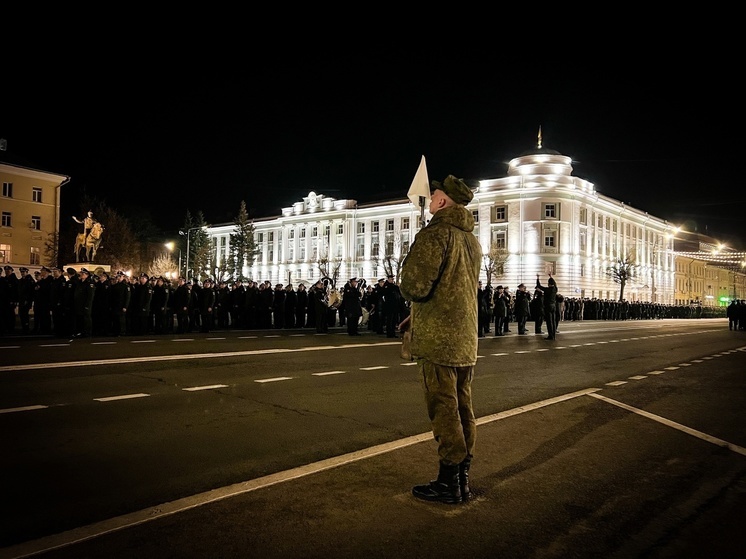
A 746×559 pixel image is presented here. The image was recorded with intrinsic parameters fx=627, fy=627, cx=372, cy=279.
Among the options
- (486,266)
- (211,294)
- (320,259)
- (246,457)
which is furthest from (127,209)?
(246,457)

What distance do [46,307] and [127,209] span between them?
3446 inches

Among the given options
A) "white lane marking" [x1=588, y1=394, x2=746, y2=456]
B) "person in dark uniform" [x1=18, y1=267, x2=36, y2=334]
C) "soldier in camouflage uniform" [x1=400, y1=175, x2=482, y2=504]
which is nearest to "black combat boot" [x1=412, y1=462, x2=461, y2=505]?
"soldier in camouflage uniform" [x1=400, y1=175, x2=482, y2=504]

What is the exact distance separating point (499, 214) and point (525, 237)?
5.10m

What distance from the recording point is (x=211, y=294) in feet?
71.9

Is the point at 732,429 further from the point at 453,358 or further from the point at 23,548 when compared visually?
the point at 23,548

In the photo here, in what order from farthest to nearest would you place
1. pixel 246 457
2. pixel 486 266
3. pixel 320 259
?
pixel 320 259
pixel 486 266
pixel 246 457

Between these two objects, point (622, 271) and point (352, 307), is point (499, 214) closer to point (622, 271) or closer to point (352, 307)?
point (622, 271)

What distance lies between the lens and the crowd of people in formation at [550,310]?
77.7 feet

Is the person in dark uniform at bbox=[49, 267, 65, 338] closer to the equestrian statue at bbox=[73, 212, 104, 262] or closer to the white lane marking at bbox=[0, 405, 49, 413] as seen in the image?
the white lane marking at bbox=[0, 405, 49, 413]

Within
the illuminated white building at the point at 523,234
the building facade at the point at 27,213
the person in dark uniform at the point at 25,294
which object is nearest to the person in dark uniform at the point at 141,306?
the person in dark uniform at the point at 25,294

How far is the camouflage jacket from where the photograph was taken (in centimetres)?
427

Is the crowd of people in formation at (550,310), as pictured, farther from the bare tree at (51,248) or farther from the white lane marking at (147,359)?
the bare tree at (51,248)

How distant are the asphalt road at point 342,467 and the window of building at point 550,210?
237ft

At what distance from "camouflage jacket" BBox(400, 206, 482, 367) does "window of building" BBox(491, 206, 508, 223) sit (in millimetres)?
80859
